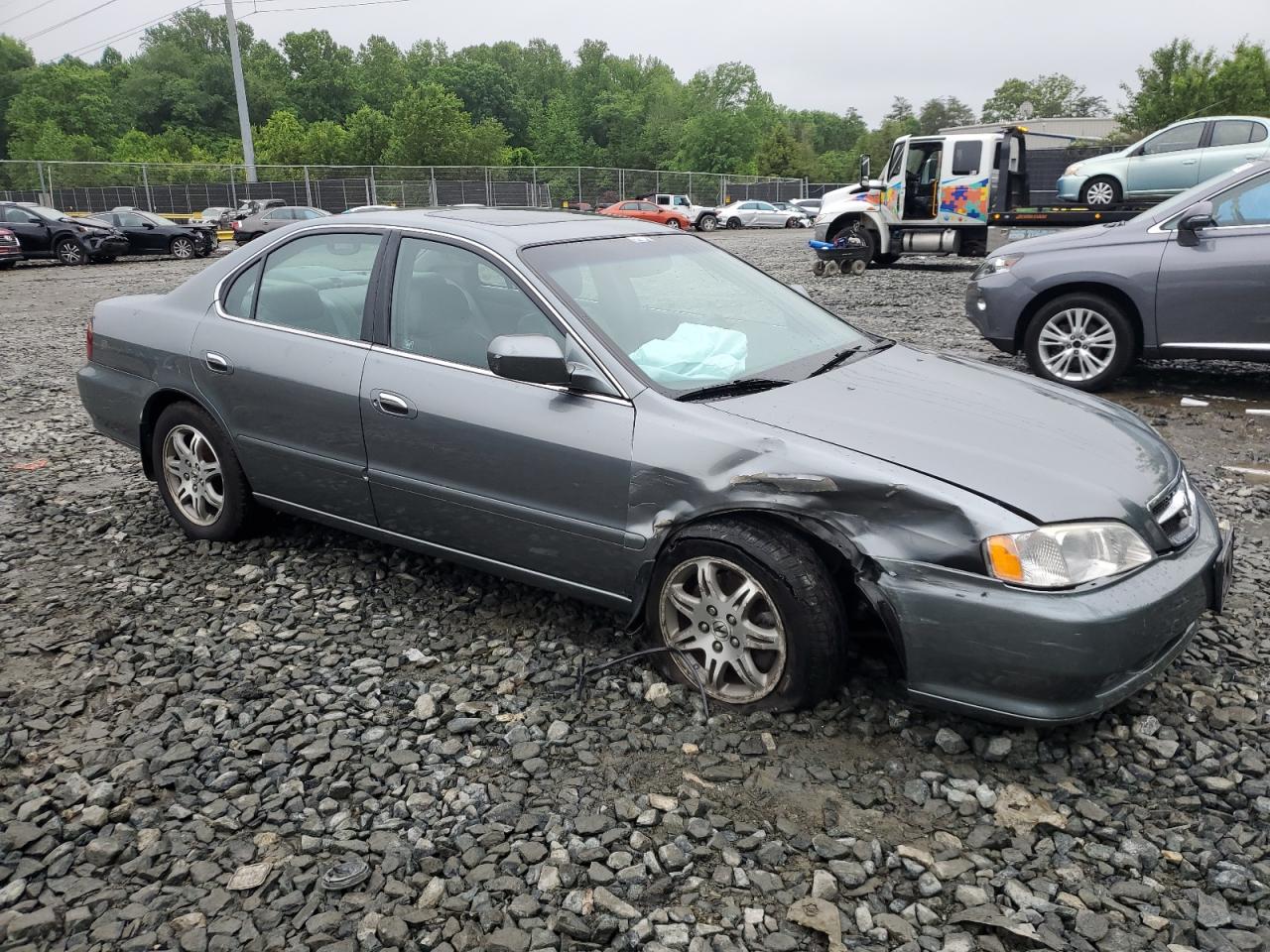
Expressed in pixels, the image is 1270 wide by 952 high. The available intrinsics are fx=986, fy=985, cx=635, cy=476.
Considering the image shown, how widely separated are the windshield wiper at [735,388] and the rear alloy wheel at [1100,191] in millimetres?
16848

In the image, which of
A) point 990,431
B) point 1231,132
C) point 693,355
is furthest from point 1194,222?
point 1231,132

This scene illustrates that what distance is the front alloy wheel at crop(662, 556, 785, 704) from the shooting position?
122 inches

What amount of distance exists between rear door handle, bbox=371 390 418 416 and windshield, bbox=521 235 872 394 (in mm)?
712

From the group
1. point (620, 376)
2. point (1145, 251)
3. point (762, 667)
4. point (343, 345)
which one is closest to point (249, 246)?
point (343, 345)

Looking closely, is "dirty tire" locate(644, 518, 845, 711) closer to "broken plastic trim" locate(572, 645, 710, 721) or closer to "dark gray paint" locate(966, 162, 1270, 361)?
"broken plastic trim" locate(572, 645, 710, 721)

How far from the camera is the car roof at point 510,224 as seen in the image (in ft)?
12.7

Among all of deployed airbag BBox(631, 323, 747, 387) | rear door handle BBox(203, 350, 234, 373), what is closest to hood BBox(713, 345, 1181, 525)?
deployed airbag BBox(631, 323, 747, 387)

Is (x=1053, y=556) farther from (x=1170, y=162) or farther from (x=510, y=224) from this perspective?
(x=1170, y=162)

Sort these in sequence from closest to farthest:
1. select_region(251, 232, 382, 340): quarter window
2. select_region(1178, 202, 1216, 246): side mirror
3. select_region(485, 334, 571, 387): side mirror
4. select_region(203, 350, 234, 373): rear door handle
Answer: select_region(485, 334, 571, 387): side mirror
select_region(251, 232, 382, 340): quarter window
select_region(203, 350, 234, 373): rear door handle
select_region(1178, 202, 1216, 246): side mirror

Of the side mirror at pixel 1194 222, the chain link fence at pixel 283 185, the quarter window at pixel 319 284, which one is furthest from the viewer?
the chain link fence at pixel 283 185

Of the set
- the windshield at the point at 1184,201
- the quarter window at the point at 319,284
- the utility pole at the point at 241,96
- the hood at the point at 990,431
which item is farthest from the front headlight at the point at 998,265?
the utility pole at the point at 241,96

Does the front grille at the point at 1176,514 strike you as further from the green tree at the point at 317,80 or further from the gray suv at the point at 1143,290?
the green tree at the point at 317,80

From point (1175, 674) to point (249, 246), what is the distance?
4.24 metres

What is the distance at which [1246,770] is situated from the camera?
9.40ft
